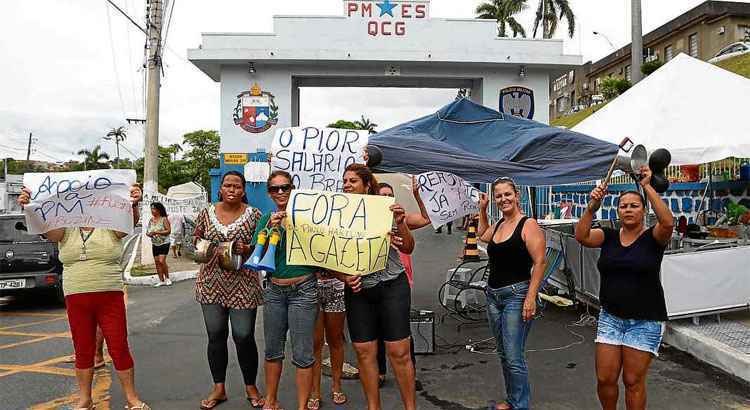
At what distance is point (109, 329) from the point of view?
4.16 m

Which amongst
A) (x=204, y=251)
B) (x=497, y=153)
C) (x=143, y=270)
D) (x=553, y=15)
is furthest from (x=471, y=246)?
(x=553, y=15)

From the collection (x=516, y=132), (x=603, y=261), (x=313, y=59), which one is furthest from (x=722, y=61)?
(x=603, y=261)

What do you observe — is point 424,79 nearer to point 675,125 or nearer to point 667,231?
point 675,125

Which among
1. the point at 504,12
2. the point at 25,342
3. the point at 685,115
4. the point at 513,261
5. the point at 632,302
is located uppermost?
the point at 504,12

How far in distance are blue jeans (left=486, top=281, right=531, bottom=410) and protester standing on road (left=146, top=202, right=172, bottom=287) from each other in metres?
7.24

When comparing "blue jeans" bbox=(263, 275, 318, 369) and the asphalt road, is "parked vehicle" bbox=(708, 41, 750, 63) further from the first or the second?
"blue jeans" bbox=(263, 275, 318, 369)

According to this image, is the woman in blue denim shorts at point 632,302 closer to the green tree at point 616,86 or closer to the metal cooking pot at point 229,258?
the metal cooking pot at point 229,258

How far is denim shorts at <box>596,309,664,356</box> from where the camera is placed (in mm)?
3414

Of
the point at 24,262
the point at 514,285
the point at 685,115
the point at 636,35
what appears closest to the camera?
the point at 514,285

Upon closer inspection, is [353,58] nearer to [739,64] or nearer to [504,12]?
[739,64]

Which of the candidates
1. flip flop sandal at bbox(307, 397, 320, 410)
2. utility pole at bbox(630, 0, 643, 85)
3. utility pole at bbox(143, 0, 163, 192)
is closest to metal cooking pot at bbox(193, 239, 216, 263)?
flip flop sandal at bbox(307, 397, 320, 410)

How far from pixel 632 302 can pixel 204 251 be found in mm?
2958

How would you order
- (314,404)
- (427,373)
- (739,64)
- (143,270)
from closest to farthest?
1. (314,404)
2. (427,373)
3. (143,270)
4. (739,64)

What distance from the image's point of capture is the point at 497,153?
5598mm
